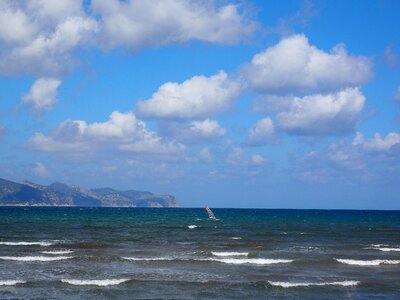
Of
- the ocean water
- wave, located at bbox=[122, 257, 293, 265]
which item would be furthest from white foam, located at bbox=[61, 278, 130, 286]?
wave, located at bbox=[122, 257, 293, 265]

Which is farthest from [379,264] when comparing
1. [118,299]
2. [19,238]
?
[19,238]

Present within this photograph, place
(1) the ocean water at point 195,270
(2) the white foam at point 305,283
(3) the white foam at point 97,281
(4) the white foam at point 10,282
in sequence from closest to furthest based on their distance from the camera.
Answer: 1. (1) the ocean water at point 195,270
2. (4) the white foam at point 10,282
3. (3) the white foam at point 97,281
4. (2) the white foam at point 305,283

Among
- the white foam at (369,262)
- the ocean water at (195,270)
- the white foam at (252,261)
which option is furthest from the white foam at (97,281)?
the white foam at (369,262)

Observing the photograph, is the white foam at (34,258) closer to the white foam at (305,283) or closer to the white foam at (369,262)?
the white foam at (305,283)

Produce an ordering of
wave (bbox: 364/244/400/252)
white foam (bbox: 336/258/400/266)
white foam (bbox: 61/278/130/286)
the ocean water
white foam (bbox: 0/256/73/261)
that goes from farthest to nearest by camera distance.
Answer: wave (bbox: 364/244/400/252) → white foam (bbox: 336/258/400/266) → white foam (bbox: 0/256/73/261) → white foam (bbox: 61/278/130/286) → the ocean water

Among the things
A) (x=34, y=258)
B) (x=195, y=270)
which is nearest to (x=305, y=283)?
(x=195, y=270)

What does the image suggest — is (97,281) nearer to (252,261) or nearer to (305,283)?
(305,283)

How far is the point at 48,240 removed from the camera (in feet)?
168

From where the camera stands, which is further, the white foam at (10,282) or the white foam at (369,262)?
the white foam at (369,262)

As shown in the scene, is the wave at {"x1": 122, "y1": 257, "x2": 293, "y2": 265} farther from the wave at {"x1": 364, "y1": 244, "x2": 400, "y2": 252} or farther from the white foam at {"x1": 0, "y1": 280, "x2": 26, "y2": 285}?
the wave at {"x1": 364, "y1": 244, "x2": 400, "y2": 252}

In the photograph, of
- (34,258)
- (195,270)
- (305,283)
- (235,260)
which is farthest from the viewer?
(235,260)

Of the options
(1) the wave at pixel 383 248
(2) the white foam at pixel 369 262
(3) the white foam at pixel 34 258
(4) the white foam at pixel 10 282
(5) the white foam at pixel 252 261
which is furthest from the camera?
(1) the wave at pixel 383 248

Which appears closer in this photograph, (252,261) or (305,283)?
(305,283)

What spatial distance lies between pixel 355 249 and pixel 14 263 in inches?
1150
